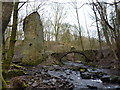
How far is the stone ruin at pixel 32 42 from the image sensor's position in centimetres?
1256

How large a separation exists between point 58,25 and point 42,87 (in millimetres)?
28330

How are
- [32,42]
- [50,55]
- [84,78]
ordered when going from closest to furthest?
[84,78] < [32,42] < [50,55]

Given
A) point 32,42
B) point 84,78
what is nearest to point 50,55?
point 32,42

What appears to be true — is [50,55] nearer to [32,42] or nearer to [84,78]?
[32,42]

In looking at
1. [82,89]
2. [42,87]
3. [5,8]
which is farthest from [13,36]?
[82,89]

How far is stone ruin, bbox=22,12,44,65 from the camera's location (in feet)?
41.2

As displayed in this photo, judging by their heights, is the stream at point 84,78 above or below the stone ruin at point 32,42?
below

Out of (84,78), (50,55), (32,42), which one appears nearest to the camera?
(84,78)

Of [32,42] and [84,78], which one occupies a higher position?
[32,42]

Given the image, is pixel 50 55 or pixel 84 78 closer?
pixel 84 78

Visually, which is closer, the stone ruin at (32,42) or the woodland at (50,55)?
the woodland at (50,55)

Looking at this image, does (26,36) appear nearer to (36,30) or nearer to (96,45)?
(36,30)

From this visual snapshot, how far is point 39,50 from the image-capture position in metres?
13.3

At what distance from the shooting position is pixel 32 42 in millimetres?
12609
